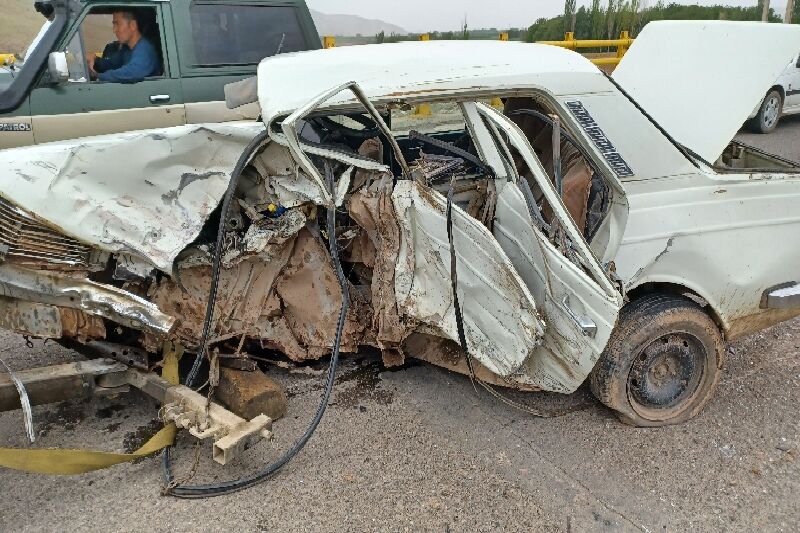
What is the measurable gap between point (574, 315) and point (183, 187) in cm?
181

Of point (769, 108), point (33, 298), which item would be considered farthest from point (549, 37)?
point (33, 298)

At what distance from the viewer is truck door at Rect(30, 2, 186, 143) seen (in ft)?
17.0

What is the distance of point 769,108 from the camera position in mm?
10328

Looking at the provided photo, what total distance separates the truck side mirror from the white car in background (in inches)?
381

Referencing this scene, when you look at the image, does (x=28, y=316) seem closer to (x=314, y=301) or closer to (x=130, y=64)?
(x=314, y=301)

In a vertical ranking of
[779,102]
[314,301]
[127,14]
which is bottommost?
[779,102]

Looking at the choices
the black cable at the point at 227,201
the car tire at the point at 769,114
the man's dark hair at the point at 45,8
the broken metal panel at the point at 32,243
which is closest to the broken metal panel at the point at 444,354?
the black cable at the point at 227,201

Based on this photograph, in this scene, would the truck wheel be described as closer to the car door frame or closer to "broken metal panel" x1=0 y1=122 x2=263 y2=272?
the car door frame

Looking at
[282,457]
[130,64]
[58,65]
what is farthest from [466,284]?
[130,64]

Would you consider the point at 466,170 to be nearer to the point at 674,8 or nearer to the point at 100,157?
the point at 100,157

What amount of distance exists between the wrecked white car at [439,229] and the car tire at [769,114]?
794 cm

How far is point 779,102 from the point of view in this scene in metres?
10.4

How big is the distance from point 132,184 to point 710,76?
297 centimetres

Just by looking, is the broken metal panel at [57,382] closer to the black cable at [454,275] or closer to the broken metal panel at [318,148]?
the broken metal panel at [318,148]
